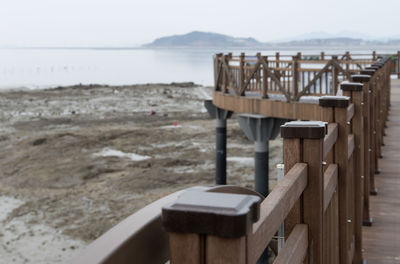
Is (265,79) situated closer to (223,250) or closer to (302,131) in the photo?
(302,131)

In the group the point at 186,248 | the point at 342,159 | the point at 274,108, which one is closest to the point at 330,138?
the point at 342,159

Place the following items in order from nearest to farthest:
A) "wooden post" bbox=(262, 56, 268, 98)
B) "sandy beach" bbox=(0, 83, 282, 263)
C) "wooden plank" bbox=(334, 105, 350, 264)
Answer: "wooden plank" bbox=(334, 105, 350, 264)
"wooden post" bbox=(262, 56, 268, 98)
"sandy beach" bbox=(0, 83, 282, 263)

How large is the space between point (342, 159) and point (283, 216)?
6.25 feet

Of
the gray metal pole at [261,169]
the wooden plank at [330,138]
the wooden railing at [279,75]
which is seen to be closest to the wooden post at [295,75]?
the wooden railing at [279,75]

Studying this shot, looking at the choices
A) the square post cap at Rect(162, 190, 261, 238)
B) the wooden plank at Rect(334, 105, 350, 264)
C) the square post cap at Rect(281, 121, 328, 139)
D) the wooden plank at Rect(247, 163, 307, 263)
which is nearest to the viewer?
the square post cap at Rect(162, 190, 261, 238)

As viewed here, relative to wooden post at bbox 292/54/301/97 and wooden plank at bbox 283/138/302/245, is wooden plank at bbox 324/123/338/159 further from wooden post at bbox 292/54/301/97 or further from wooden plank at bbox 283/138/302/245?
wooden post at bbox 292/54/301/97

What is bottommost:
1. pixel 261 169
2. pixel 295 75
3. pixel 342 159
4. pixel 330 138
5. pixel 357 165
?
pixel 261 169

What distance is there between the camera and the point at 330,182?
10.8 ft

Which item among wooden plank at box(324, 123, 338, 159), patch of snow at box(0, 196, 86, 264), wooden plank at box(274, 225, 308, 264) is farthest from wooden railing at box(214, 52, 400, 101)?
wooden plank at box(274, 225, 308, 264)

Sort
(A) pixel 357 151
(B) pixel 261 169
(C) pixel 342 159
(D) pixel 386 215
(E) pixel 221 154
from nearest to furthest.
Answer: (C) pixel 342 159, (A) pixel 357 151, (D) pixel 386 215, (B) pixel 261 169, (E) pixel 221 154

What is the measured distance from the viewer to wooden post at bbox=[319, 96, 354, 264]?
11.9 feet

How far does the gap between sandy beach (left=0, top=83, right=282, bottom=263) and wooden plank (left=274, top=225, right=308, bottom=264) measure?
1252cm

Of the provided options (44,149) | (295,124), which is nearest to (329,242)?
(295,124)

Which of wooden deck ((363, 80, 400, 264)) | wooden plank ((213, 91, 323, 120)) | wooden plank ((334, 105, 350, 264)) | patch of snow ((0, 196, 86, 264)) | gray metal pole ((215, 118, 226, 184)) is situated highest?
wooden plank ((334, 105, 350, 264))
